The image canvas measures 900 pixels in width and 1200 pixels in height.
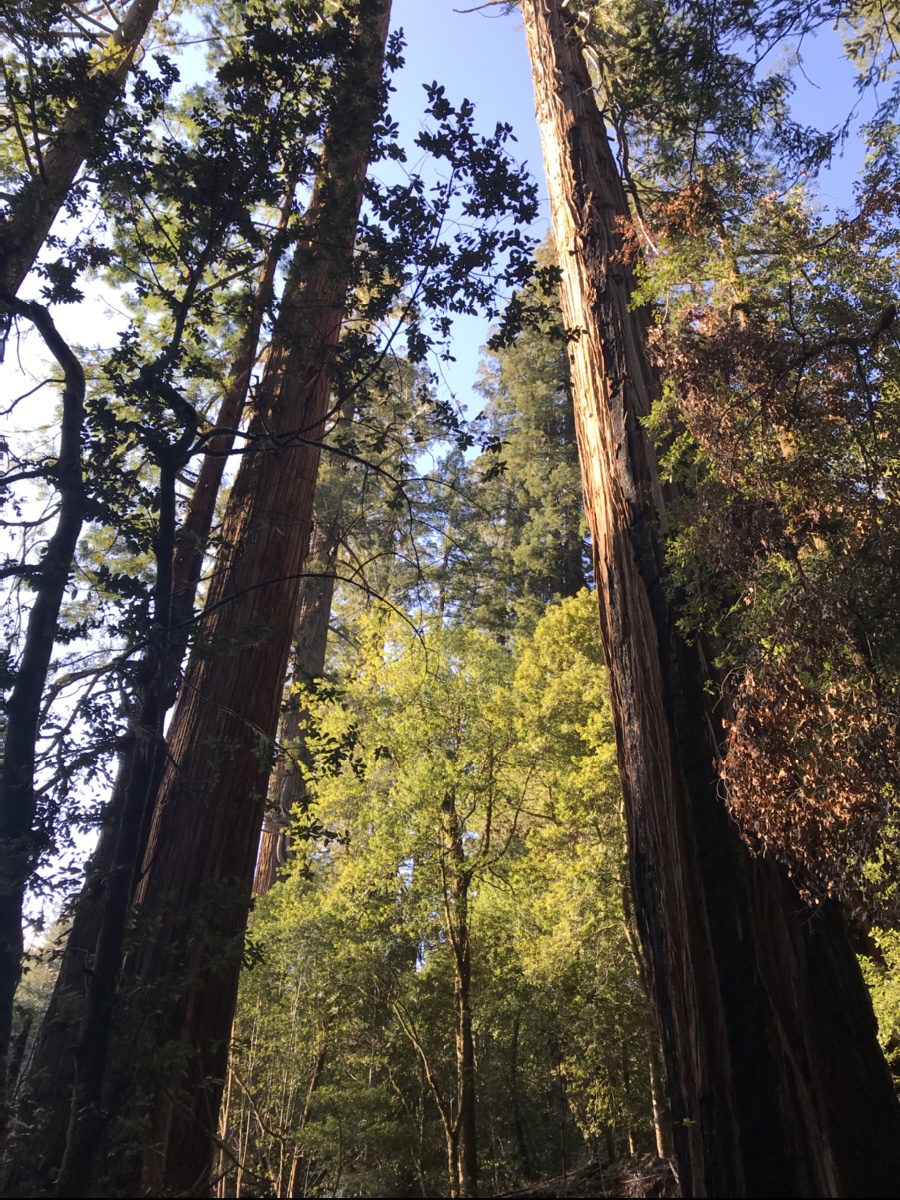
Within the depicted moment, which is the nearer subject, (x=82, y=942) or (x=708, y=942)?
(x=708, y=942)

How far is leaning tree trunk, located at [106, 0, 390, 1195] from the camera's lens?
2.76 m

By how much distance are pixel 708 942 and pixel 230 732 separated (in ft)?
7.47

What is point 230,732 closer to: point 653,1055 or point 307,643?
point 653,1055

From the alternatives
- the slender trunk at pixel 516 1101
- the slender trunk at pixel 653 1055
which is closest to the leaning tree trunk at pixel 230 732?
the slender trunk at pixel 653 1055

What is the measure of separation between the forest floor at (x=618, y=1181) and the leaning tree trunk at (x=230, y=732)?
1070mm

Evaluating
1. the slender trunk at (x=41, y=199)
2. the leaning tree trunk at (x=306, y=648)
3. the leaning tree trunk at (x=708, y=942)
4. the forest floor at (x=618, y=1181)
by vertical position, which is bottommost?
the forest floor at (x=618, y=1181)

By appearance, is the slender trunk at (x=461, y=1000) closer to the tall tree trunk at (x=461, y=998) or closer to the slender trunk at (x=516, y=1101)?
the tall tree trunk at (x=461, y=998)

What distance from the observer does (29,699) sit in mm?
2643

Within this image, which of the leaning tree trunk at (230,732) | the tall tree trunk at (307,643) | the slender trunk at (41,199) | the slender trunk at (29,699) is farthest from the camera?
the tall tree trunk at (307,643)

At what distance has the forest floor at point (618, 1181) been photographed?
7.63ft

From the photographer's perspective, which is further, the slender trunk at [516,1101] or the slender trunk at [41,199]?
the slender trunk at [516,1101]

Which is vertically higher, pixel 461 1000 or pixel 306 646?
pixel 306 646

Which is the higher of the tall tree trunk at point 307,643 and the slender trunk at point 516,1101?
the tall tree trunk at point 307,643

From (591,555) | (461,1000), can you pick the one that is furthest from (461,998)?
(591,555)
